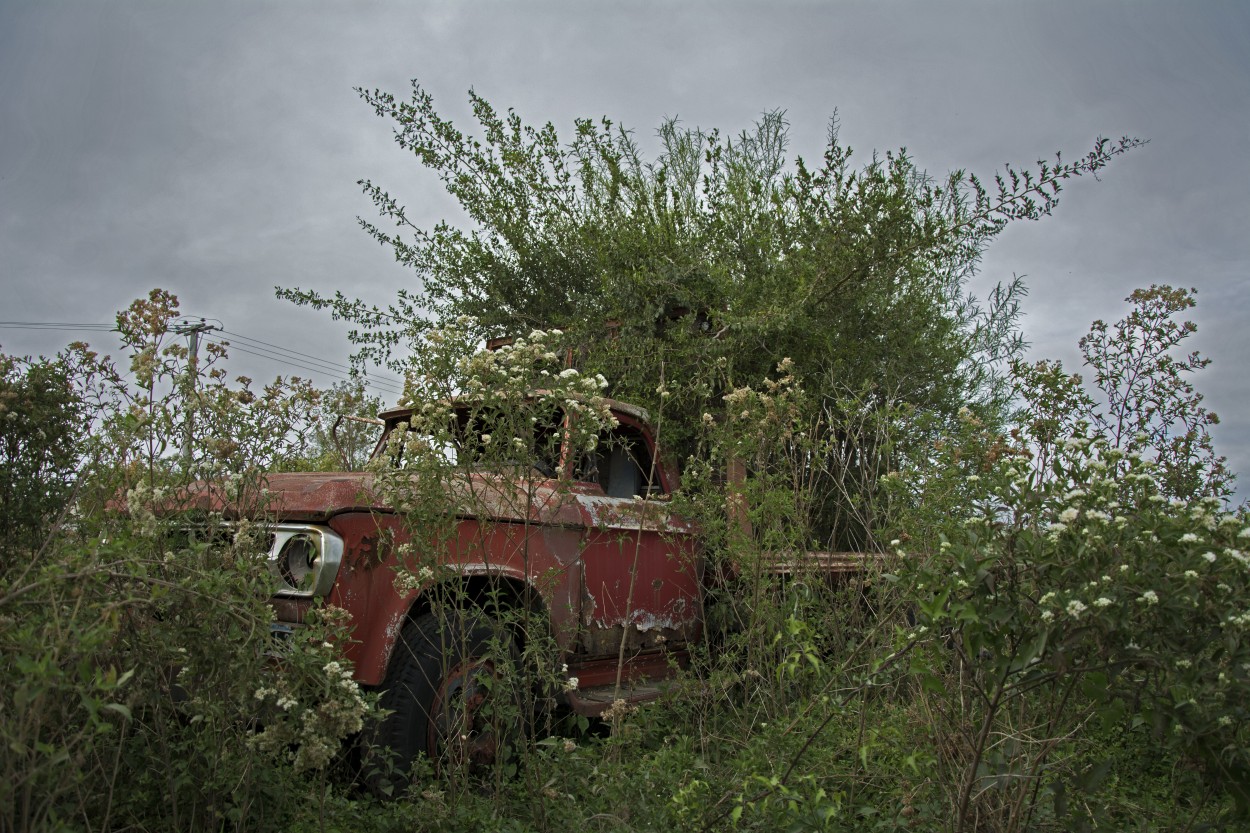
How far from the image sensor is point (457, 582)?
3158 mm

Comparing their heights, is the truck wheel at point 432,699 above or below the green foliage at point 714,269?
below

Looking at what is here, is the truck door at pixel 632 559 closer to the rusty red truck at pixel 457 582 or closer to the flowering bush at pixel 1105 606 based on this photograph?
the rusty red truck at pixel 457 582

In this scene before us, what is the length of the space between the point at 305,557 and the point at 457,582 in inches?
32.1

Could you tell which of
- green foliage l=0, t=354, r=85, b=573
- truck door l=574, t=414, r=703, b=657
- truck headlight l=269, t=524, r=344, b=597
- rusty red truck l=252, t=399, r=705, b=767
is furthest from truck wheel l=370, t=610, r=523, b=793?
green foliage l=0, t=354, r=85, b=573

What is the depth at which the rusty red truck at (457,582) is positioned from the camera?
3.18 m

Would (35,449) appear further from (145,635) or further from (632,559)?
(632,559)

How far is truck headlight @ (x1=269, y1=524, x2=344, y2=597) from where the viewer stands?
11.3ft

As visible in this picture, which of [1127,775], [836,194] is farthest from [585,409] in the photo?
[836,194]

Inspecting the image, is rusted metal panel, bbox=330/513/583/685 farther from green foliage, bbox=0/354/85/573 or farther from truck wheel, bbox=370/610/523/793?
green foliage, bbox=0/354/85/573

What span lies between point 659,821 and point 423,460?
1.43 meters

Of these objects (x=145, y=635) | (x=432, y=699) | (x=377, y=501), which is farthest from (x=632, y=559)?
(x=145, y=635)

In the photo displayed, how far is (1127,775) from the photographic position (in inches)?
167

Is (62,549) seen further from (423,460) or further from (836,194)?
(836,194)

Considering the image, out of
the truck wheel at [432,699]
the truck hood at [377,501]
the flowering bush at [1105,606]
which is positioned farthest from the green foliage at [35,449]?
the flowering bush at [1105,606]
